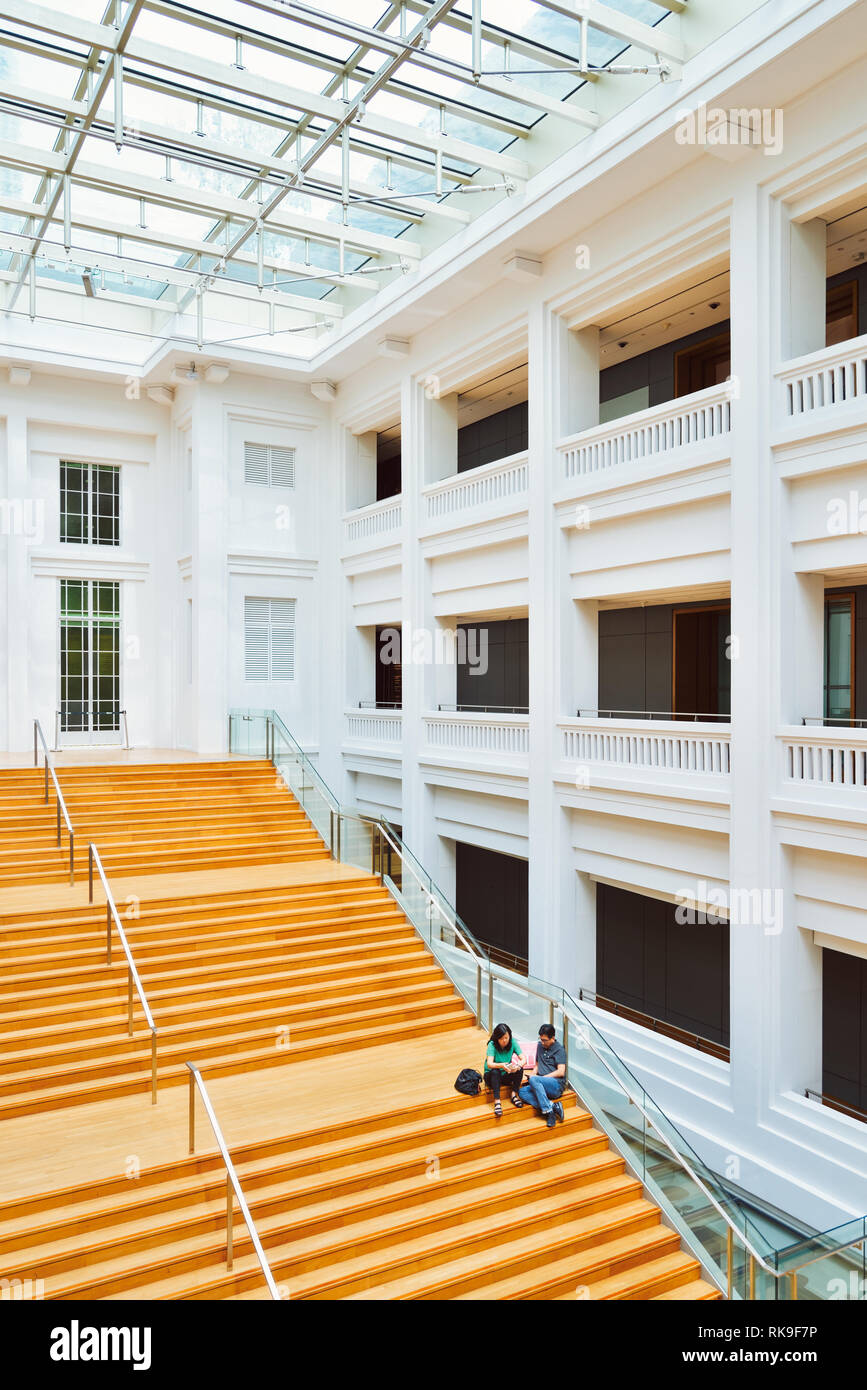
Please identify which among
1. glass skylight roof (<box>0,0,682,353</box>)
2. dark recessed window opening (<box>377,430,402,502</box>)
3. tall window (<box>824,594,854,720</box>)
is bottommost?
tall window (<box>824,594,854,720</box>)

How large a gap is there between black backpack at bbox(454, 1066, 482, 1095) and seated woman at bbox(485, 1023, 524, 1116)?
0.11 meters

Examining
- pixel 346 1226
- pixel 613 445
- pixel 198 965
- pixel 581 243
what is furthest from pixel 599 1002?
pixel 581 243

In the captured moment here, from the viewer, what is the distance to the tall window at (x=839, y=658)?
13094mm

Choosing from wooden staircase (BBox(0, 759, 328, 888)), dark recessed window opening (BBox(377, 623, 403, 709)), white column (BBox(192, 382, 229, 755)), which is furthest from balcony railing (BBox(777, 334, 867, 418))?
dark recessed window opening (BBox(377, 623, 403, 709))

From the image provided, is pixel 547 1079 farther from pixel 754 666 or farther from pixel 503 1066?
pixel 754 666

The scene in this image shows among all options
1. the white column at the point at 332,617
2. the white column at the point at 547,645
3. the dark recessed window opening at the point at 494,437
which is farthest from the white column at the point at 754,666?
the white column at the point at 332,617

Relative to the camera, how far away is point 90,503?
2134cm

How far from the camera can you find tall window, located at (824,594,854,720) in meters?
13.1

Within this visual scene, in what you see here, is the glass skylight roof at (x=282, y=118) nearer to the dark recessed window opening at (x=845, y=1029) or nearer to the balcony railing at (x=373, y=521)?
the balcony railing at (x=373, y=521)

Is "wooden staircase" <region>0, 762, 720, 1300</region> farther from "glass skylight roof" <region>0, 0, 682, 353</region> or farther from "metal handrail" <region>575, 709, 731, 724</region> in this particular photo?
"glass skylight roof" <region>0, 0, 682, 353</region>

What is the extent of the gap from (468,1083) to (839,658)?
7.69 m

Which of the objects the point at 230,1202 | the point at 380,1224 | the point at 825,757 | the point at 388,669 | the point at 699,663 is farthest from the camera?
the point at 388,669

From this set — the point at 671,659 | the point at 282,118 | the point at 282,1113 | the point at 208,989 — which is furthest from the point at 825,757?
the point at 282,118

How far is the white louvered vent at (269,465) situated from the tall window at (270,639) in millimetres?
2556
